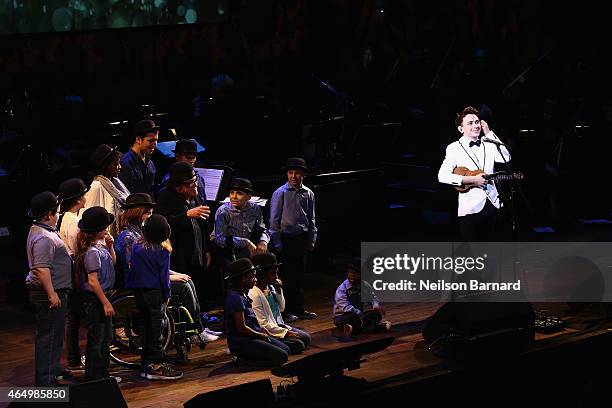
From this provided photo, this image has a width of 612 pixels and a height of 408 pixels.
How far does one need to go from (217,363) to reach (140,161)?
197 cm

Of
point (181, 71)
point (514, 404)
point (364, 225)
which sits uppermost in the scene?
point (181, 71)

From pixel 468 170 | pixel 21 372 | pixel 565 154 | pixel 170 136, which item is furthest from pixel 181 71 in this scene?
pixel 21 372

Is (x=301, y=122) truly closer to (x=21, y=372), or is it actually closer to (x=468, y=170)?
(x=468, y=170)

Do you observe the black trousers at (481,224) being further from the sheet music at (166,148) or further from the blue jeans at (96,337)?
the blue jeans at (96,337)

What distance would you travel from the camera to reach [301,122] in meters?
15.6

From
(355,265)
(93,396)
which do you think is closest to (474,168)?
(355,265)

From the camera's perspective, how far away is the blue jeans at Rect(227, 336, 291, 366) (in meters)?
9.80

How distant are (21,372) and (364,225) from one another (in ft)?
17.5

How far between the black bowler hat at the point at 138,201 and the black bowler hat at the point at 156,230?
9.5 inches

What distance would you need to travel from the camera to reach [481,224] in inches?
434

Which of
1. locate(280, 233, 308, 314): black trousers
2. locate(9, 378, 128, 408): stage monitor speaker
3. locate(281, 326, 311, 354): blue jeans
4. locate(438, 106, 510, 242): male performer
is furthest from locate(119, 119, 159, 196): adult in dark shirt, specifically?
locate(9, 378, 128, 408): stage monitor speaker

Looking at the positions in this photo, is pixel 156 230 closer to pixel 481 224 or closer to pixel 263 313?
pixel 263 313

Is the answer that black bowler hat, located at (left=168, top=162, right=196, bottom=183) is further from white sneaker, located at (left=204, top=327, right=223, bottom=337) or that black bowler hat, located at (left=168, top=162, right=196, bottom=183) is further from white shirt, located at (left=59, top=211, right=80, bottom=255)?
white sneaker, located at (left=204, top=327, right=223, bottom=337)

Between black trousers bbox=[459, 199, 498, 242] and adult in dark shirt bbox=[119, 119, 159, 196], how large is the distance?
289 centimetres
